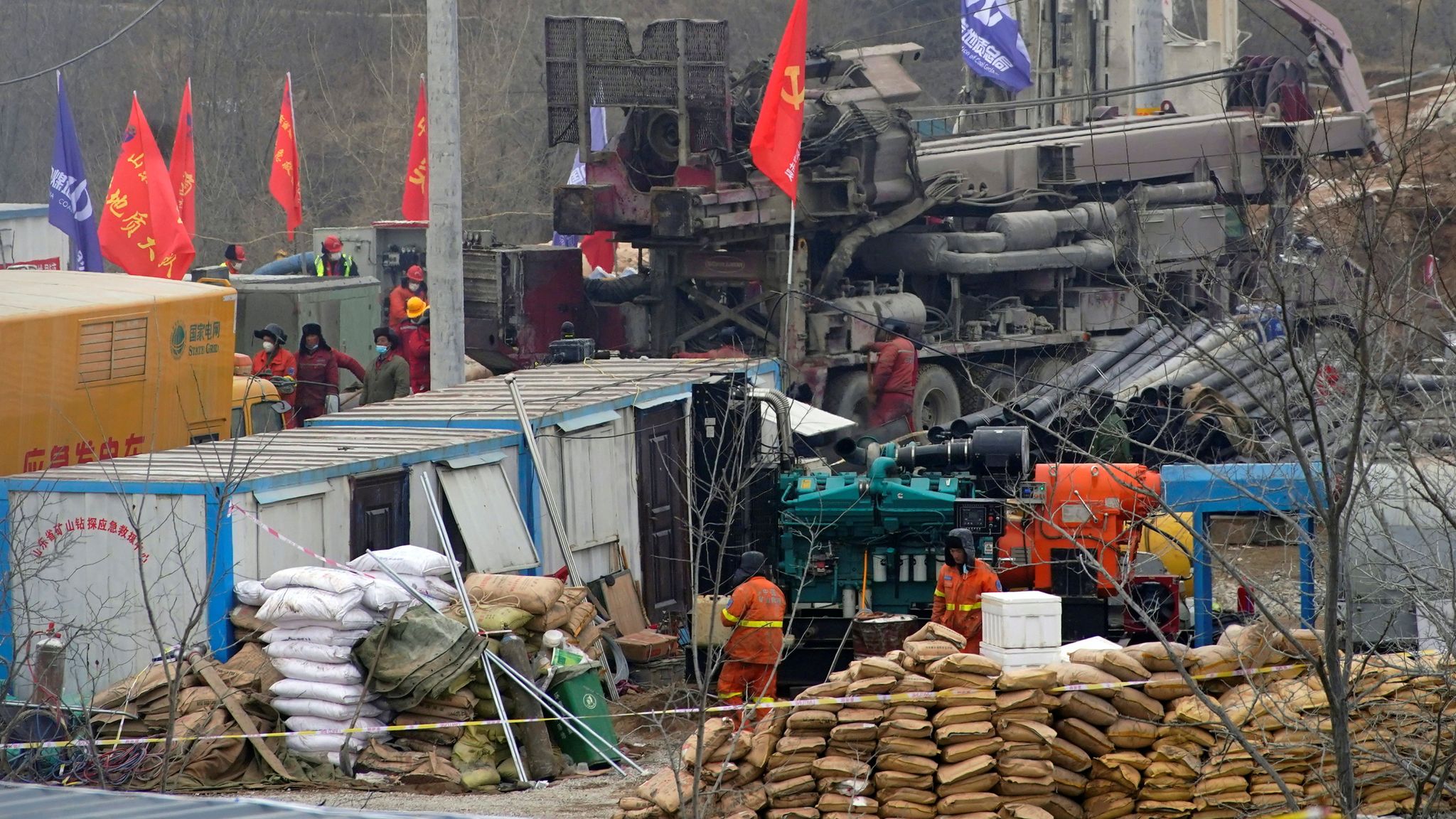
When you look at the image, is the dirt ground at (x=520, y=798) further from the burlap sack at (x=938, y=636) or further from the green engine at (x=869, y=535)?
the green engine at (x=869, y=535)

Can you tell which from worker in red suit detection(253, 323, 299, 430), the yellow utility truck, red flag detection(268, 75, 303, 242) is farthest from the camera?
red flag detection(268, 75, 303, 242)

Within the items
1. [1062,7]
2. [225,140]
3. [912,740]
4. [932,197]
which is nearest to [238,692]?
[912,740]

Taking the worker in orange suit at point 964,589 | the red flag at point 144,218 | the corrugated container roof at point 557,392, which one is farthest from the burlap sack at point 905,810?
the red flag at point 144,218

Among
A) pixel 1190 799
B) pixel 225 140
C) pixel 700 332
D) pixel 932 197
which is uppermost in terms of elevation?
pixel 225 140

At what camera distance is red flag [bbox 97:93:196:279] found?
21844 millimetres

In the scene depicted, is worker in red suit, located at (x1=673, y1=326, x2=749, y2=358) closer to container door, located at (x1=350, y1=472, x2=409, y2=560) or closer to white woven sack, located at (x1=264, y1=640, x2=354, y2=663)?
container door, located at (x1=350, y1=472, x2=409, y2=560)

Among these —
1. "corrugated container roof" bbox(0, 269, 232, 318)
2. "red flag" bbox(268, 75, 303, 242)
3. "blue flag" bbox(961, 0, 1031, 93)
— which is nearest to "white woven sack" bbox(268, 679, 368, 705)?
"corrugated container roof" bbox(0, 269, 232, 318)

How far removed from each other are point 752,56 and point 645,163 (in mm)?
34131

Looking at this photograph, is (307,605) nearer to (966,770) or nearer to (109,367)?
(966,770)

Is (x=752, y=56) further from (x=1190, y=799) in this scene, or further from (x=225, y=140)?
(x=1190, y=799)

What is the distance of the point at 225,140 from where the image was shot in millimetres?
46656

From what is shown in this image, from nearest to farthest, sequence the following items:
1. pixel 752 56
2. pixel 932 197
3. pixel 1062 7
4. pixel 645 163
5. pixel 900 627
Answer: pixel 900 627 → pixel 645 163 → pixel 932 197 → pixel 1062 7 → pixel 752 56

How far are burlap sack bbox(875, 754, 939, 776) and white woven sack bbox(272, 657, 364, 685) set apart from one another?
2923 mm

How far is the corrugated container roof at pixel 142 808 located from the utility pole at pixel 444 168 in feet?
29.5
